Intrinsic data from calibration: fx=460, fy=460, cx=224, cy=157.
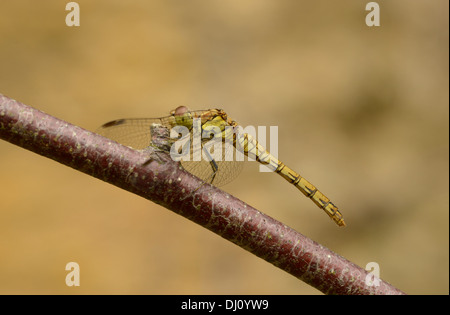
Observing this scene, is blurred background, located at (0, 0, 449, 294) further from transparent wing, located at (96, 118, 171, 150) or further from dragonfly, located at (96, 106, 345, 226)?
transparent wing, located at (96, 118, 171, 150)

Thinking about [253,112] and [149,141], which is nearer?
[149,141]

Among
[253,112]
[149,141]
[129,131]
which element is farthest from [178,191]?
[253,112]

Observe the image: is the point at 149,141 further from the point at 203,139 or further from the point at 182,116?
the point at 203,139

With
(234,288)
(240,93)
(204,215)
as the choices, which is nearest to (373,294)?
(204,215)

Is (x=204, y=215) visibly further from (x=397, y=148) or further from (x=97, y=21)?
(x=397, y=148)

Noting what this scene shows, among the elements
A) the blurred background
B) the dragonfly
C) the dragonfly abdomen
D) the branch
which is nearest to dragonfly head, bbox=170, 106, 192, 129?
the dragonfly

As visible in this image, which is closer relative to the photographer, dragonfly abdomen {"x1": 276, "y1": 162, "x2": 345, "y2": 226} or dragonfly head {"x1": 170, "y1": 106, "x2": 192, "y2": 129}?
dragonfly head {"x1": 170, "y1": 106, "x2": 192, "y2": 129}
